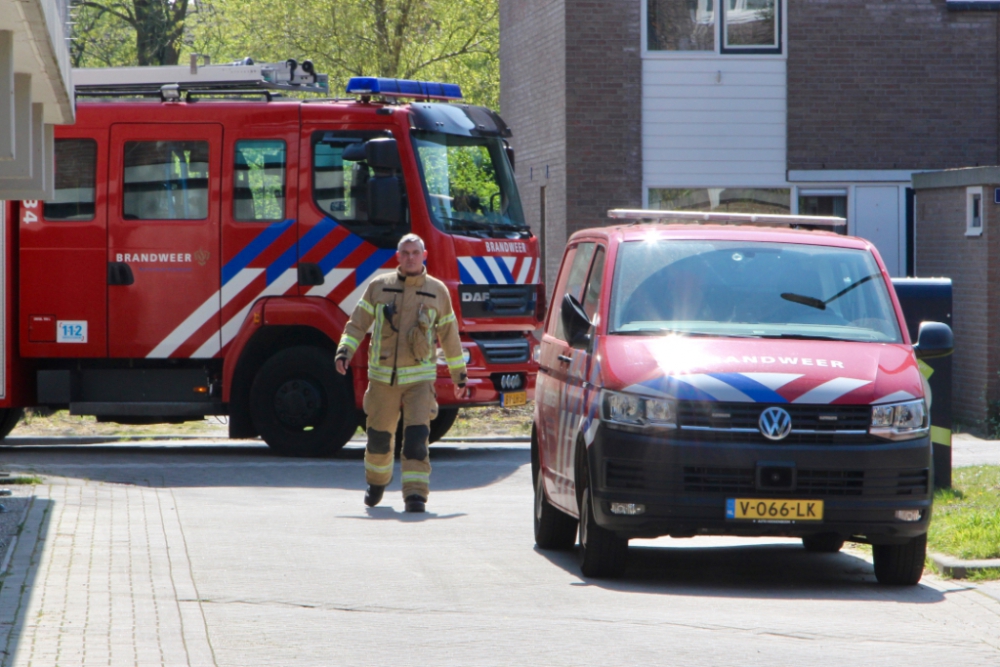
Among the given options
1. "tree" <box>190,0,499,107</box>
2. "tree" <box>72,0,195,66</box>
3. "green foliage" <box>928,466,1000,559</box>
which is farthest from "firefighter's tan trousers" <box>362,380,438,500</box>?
"tree" <box>72,0,195,66</box>

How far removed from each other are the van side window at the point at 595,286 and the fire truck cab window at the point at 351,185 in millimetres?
5059

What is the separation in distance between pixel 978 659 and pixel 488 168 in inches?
354

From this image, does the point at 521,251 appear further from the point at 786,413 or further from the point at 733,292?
the point at 786,413

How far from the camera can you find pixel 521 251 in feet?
46.5

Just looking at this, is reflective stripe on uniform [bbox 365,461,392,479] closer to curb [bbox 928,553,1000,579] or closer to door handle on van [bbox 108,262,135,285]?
curb [bbox 928,553,1000,579]

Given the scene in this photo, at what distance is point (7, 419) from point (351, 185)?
4.31 meters

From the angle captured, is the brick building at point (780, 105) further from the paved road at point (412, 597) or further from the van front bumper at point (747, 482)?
the van front bumper at point (747, 482)

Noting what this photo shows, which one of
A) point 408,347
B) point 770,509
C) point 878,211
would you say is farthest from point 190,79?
point 878,211

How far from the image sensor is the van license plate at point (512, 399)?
540 inches

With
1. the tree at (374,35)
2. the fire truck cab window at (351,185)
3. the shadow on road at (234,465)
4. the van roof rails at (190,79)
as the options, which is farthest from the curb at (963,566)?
the tree at (374,35)

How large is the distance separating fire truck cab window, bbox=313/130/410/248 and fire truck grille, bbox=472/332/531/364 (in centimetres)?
122

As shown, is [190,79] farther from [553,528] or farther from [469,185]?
[553,528]

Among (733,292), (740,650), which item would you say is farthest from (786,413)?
(740,650)

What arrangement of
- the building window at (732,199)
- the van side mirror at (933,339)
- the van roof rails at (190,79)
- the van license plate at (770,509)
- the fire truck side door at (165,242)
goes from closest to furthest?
the van license plate at (770,509) < the van side mirror at (933,339) < the fire truck side door at (165,242) < the van roof rails at (190,79) < the building window at (732,199)
